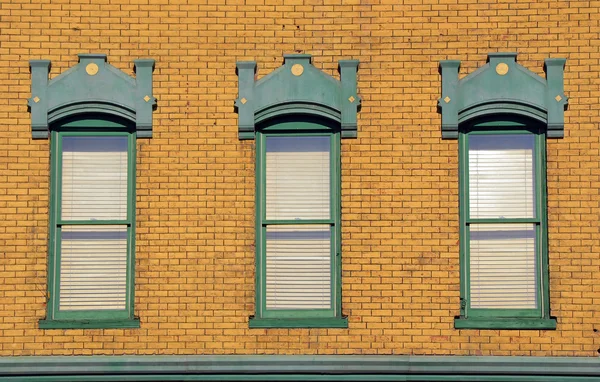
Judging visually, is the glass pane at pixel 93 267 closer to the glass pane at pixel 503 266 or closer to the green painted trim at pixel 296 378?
the green painted trim at pixel 296 378

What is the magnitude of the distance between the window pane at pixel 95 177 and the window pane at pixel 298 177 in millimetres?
1613

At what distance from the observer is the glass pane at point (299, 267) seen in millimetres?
10023

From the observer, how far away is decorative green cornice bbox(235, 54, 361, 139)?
9.98 metres

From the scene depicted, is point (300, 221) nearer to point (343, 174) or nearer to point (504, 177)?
point (343, 174)

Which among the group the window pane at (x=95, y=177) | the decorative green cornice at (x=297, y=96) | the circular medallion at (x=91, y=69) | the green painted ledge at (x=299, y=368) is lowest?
the green painted ledge at (x=299, y=368)

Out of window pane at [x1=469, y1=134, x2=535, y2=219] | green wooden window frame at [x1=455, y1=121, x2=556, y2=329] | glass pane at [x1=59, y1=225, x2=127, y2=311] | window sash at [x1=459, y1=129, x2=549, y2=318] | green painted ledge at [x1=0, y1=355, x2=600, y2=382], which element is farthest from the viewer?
window pane at [x1=469, y1=134, x2=535, y2=219]

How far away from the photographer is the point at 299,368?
31.7ft

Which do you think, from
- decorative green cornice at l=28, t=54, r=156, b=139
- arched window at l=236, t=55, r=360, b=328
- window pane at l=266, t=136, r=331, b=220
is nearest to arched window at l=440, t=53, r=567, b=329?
arched window at l=236, t=55, r=360, b=328

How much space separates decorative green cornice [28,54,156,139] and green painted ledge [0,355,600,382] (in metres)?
2.44

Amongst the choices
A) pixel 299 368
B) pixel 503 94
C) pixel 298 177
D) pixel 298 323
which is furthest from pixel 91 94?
pixel 503 94

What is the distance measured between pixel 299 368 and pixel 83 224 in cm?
280

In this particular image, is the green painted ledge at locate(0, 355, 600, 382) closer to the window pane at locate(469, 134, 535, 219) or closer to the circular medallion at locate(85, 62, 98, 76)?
the window pane at locate(469, 134, 535, 219)

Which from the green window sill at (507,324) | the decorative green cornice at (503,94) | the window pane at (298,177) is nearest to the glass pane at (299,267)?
the window pane at (298,177)

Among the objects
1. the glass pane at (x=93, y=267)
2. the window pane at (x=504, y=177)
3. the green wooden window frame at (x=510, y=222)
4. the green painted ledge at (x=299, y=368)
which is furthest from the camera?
the window pane at (x=504, y=177)
